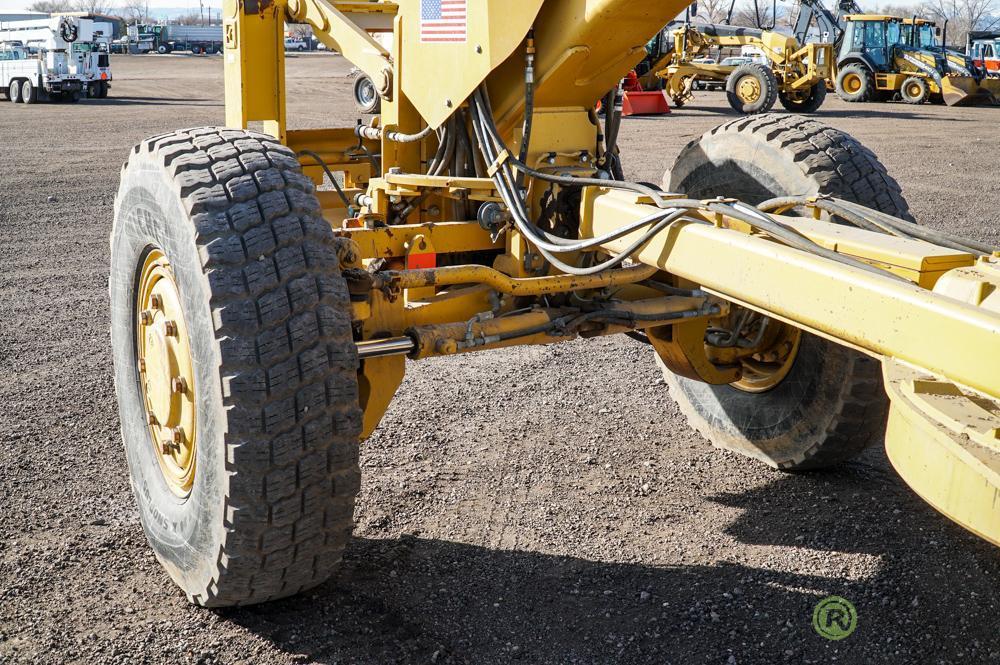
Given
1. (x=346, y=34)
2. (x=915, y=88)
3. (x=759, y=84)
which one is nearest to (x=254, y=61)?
(x=346, y=34)

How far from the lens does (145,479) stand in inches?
150

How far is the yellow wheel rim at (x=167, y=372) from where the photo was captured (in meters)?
3.48

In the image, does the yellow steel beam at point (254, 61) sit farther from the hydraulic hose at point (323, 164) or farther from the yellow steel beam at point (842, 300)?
the yellow steel beam at point (842, 300)

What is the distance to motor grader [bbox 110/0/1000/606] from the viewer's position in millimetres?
2541

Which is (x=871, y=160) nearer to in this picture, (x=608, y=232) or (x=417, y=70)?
(x=608, y=232)

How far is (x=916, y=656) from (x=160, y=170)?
2795mm

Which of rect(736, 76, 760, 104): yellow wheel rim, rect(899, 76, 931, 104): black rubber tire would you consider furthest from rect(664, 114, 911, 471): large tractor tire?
rect(899, 76, 931, 104): black rubber tire

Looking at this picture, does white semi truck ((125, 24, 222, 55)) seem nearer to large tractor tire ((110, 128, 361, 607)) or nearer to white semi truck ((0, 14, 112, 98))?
white semi truck ((0, 14, 112, 98))

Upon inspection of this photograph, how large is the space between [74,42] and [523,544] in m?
28.1

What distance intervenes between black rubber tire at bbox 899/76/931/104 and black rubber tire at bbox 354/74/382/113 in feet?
84.9

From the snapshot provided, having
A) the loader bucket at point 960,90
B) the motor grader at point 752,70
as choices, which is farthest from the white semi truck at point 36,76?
the loader bucket at point 960,90

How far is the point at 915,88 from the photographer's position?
27828 mm

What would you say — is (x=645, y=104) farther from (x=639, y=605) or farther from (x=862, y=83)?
(x=639, y=605)

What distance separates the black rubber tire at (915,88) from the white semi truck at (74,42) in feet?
71.4
